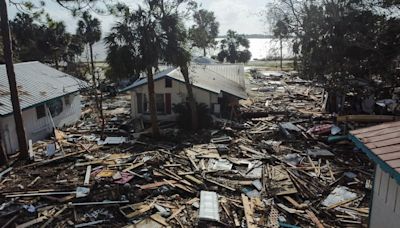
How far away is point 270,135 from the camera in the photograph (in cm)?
2028

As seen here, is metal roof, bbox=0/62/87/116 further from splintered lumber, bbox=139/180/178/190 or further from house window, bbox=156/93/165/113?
splintered lumber, bbox=139/180/178/190

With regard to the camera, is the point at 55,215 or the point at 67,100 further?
the point at 67,100

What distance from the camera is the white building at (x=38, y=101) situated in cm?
1736

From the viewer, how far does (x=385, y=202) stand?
615 centimetres

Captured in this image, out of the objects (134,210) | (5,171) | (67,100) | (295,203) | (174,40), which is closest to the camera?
(134,210)

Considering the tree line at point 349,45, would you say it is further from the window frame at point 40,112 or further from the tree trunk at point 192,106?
the window frame at point 40,112

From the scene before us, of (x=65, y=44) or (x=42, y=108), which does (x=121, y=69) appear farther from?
(x=65, y=44)

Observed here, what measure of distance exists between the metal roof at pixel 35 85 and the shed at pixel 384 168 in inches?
646

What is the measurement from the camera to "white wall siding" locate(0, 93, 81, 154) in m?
17.1

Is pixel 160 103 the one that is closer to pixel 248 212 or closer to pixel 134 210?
pixel 134 210

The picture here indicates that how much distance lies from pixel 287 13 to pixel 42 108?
21586 millimetres

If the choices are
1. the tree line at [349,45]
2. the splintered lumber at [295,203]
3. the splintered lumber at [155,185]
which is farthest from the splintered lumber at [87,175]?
the tree line at [349,45]

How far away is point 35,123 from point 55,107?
8.40ft

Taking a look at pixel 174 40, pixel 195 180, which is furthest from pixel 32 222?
pixel 174 40
